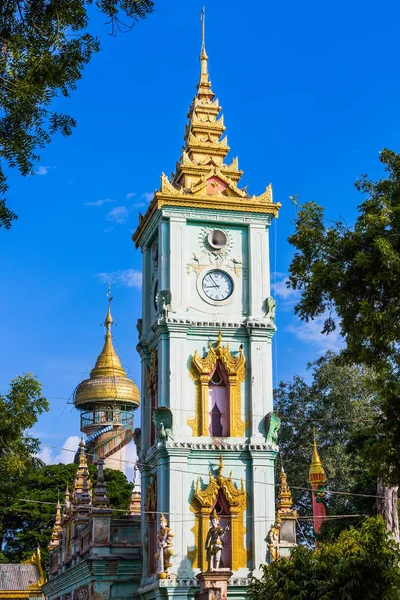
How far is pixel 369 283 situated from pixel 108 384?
43782 mm

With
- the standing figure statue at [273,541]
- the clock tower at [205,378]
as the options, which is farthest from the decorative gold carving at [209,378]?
the standing figure statue at [273,541]

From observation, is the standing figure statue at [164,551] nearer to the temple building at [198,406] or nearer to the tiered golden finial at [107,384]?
the temple building at [198,406]

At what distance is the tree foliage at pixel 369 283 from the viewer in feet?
52.6

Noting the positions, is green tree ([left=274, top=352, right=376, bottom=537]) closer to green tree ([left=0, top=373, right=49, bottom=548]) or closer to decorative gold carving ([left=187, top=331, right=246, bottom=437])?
decorative gold carving ([left=187, top=331, right=246, bottom=437])

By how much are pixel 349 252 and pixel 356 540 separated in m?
7.70

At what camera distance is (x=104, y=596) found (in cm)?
2822

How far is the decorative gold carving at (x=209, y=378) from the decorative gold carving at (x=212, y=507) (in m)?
1.06

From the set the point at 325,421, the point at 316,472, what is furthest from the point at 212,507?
the point at 325,421

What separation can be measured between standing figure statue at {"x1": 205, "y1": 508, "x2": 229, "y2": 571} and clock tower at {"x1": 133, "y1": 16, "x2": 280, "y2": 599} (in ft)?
4.35

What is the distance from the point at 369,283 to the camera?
16797mm

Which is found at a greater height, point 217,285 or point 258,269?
point 258,269

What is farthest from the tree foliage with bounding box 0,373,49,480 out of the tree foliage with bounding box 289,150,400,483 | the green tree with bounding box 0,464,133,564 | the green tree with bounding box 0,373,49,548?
the green tree with bounding box 0,464,133,564

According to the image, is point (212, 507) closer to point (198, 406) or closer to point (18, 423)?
point (198, 406)

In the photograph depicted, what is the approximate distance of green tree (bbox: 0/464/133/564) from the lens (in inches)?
1966
